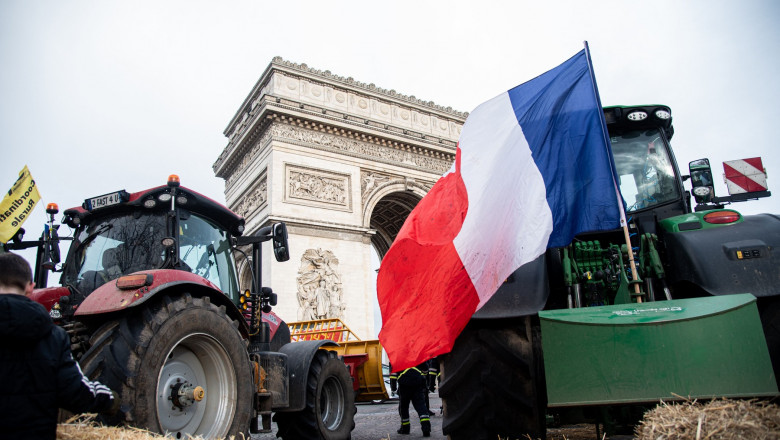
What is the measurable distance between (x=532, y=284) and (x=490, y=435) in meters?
0.91

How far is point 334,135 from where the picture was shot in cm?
2188

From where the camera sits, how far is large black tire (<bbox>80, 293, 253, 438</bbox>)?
2.76 m

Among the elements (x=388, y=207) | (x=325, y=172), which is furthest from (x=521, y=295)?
(x=388, y=207)

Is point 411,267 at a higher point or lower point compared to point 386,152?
lower

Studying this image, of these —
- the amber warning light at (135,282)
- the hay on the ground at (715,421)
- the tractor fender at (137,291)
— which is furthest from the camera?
the amber warning light at (135,282)

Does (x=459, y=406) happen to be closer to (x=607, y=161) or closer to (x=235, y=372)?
(x=235, y=372)

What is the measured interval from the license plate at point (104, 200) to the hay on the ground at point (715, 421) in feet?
11.8

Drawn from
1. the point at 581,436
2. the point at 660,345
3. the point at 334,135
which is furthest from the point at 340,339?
the point at 334,135

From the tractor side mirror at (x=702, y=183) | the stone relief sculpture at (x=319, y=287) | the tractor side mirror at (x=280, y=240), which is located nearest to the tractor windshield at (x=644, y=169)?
the tractor side mirror at (x=702, y=183)

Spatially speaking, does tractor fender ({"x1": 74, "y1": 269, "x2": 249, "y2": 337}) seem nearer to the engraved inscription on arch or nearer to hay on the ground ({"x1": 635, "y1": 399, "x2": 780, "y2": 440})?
hay on the ground ({"x1": 635, "y1": 399, "x2": 780, "y2": 440})

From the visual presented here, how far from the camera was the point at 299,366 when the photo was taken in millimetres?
4949

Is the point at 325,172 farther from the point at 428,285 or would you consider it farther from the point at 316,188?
the point at 428,285

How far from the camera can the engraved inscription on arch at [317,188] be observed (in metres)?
20.1

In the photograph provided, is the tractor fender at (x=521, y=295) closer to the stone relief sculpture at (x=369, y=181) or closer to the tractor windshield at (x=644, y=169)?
the tractor windshield at (x=644, y=169)
